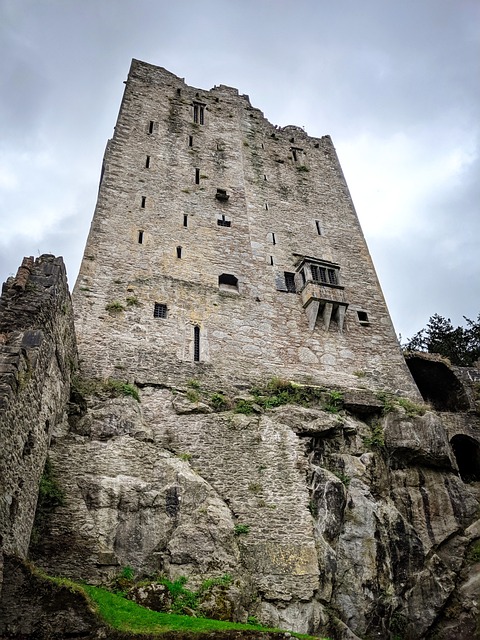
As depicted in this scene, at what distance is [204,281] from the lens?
22.2 metres

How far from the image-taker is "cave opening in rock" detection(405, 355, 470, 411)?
77.2ft

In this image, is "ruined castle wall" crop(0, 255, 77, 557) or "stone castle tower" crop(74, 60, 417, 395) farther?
"stone castle tower" crop(74, 60, 417, 395)

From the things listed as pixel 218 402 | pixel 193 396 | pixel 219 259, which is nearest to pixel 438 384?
pixel 219 259

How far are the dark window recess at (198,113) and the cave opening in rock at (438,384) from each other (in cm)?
1606

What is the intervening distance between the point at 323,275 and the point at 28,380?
15482mm

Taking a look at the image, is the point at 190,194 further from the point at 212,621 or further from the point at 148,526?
the point at 212,621

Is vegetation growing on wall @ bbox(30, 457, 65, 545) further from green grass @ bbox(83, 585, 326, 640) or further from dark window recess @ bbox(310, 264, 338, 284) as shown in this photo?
dark window recess @ bbox(310, 264, 338, 284)

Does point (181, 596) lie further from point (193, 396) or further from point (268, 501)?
point (193, 396)

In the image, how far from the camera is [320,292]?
23281mm

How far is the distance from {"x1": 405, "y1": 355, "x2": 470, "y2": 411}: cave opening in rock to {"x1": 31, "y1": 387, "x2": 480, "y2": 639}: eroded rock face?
17.2ft

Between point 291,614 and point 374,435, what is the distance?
23.4ft

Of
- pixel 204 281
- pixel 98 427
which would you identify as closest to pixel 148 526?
pixel 98 427

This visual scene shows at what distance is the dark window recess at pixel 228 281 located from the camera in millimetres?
22781

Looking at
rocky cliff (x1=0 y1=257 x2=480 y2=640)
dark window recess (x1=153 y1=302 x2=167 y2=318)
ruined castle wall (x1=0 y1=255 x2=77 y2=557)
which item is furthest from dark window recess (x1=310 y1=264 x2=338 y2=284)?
ruined castle wall (x1=0 y1=255 x2=77 y2=557)
